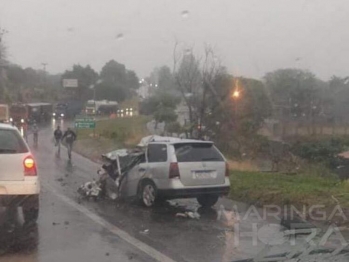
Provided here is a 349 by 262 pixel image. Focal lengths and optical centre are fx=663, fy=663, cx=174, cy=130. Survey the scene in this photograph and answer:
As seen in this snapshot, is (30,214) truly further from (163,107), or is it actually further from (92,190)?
(163,107)

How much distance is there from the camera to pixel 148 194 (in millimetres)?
12742

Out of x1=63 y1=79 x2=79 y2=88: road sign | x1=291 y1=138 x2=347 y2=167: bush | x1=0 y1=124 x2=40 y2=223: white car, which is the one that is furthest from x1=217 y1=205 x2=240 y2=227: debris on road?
x1=63 y1=79 x2=79 y2=88: road sign

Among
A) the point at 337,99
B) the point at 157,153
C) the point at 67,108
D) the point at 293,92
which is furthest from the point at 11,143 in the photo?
the point at 67,108

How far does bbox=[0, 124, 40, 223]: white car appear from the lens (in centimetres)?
924

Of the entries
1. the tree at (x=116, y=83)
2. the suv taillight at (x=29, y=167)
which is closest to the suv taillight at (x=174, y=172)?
the suv taillight at (x=29, y=167)

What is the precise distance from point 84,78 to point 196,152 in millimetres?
66749

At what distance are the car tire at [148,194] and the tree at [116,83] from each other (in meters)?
61.8

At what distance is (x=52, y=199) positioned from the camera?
537 inches

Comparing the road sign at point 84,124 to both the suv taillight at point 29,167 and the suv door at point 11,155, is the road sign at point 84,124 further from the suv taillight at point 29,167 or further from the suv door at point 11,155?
the suv taillight at point 29,167

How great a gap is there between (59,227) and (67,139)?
19.6m

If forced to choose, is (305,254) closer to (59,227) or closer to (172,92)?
(59,227)

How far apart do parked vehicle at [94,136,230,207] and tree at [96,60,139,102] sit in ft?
202

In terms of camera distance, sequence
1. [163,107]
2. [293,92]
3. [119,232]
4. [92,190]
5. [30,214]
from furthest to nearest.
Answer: [293,92] → [163,107] → [92,190] → [30,214] → [119,232]

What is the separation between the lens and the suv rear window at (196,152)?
12.6 meters
